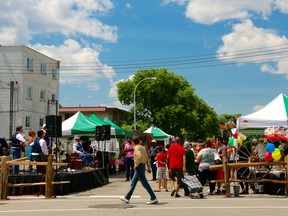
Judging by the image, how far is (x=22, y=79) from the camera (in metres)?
46.9

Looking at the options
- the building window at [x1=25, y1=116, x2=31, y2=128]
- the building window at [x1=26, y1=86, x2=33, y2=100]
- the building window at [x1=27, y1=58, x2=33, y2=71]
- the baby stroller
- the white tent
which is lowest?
the baby stroller

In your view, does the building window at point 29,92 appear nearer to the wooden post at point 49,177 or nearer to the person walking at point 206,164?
the wooden post at point 49,177

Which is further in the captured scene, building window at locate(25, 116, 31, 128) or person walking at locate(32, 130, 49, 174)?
building window at locate(25, 116, 31, 128)

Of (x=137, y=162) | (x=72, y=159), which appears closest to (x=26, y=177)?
(x=137, y=162)

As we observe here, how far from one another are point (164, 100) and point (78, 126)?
154 feet

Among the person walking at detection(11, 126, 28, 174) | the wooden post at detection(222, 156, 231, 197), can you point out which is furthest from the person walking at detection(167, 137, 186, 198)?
the person walking at detection(11, 126, 28, 174)

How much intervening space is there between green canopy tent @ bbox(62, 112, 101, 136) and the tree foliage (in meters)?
43.3

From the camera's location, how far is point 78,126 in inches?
967

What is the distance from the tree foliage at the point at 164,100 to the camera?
68.9 metres

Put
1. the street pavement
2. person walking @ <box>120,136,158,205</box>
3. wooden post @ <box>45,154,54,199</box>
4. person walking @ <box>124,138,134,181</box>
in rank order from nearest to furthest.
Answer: the street pavement
person walking @ <box>120,136,158,205</box>
wooden post @ <box>45,154,54,199</box>
person walking @ <box>124,138,134,181</box>

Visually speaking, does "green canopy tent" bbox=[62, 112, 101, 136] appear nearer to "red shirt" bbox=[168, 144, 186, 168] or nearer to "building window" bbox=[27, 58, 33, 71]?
"red shirt" bbox=[168, 144, 186, 168]

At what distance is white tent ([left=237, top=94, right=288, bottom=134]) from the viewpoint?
59.5ft

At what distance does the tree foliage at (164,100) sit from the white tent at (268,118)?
49114mm

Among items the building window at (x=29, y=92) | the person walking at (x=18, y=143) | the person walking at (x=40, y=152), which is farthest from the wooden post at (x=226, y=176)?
the building window at (x=29, y=92)
